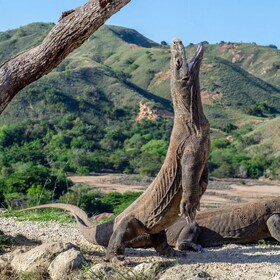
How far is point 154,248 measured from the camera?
25.9 feet

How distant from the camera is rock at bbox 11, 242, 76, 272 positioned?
22.0 ft

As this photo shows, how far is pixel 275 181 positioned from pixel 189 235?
115 feet

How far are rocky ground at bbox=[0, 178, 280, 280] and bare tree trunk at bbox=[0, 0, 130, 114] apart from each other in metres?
Result: 1.78

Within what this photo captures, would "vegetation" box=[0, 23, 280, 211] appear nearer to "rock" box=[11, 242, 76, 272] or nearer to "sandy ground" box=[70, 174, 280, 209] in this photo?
"sandy ground" box=[70, 174, 280, 209]

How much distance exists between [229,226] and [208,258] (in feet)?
4.44

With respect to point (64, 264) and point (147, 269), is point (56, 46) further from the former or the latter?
point (147, 269)

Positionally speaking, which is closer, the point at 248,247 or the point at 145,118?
the point at 248,247

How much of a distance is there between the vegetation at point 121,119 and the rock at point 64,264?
48.5ft

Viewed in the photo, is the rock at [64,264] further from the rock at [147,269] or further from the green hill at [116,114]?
the green hill at [116,114]

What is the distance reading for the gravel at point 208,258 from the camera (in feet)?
21.4

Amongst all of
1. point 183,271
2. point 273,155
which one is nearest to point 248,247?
point 183,271

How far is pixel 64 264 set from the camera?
258 inches

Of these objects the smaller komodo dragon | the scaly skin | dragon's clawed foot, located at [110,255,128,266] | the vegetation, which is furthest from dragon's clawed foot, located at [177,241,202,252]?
the vegetation

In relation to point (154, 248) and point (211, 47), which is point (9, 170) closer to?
point (154, 248)
